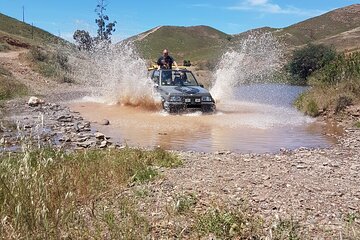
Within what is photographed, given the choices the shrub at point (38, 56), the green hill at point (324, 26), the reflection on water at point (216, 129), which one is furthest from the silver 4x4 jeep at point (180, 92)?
the green hill at point (324, 26)

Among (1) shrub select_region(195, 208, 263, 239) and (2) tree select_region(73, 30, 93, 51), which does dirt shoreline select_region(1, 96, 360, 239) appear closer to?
(1) shrub select_region(195, 208, 263, 239)

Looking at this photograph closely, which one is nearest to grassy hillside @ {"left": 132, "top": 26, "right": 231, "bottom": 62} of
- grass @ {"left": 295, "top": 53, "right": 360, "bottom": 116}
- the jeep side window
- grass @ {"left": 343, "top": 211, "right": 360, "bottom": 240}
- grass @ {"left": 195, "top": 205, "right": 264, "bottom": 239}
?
grass @ {"left": 295, "top": 53, "right": 360, "bottom": 116}

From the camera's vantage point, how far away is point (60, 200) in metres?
4.02

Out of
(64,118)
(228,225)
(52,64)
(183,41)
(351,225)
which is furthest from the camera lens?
(183,41)

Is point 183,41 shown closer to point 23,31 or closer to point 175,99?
point 23,31

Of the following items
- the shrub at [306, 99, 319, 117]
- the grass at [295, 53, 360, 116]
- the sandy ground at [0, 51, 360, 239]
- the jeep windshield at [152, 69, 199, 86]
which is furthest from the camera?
the jeep windshield at [152, 69, 199, 86]

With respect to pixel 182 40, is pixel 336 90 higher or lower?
lower

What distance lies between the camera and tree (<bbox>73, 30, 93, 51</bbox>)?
6059 centimetres

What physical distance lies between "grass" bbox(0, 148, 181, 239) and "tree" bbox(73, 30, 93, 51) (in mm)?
57045

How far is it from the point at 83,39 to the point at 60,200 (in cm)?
5980

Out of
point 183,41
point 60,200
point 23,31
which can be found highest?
point 183,41

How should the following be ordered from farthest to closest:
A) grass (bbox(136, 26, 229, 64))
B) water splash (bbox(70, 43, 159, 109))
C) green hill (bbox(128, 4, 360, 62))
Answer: grass (bbox(136, 26, 229, 64)) → green hill (bbox(128, 4, 360, 62)) → water splash (bbox(70, 43, 159, 109))

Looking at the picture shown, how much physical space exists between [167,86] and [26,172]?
1246cm

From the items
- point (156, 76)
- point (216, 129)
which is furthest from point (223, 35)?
point (216, 129)
